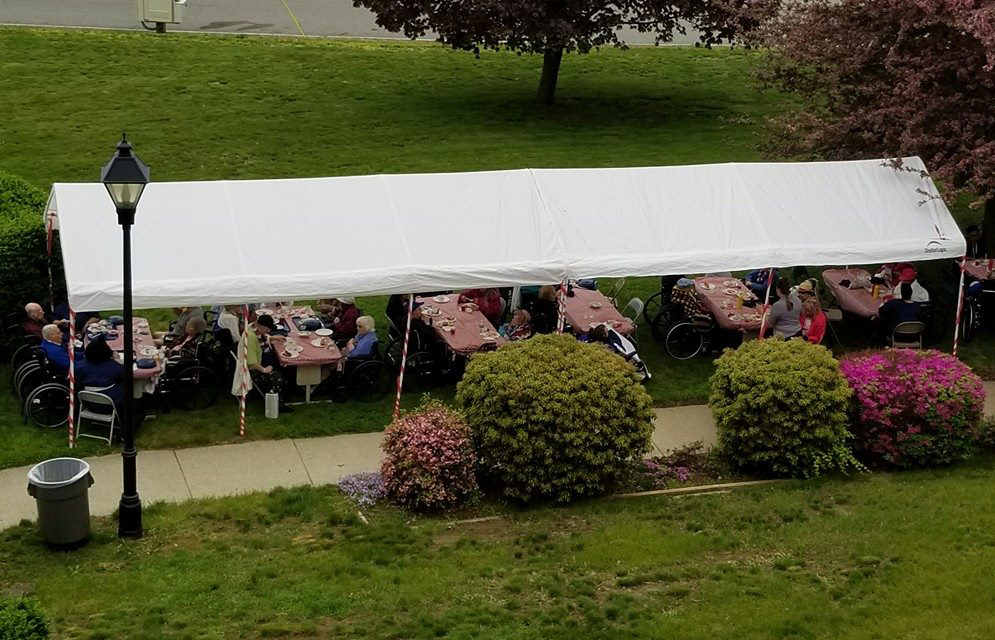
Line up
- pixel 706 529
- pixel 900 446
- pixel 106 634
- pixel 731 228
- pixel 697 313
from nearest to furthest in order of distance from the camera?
pixel 106 634
pixel 706 529
pixel 900 446
pixel 731 228
pixel 697 313

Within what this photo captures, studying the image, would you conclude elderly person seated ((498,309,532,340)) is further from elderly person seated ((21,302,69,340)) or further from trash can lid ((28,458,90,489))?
trash can lid ((28,458,90,489))

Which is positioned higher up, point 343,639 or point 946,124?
point 946,124

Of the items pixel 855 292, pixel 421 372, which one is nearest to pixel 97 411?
pixel 421 372

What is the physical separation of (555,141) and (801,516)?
1528 cm

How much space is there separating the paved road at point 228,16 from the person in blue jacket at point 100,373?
19.6 m

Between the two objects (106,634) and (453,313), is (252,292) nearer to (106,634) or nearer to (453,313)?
(453,313)

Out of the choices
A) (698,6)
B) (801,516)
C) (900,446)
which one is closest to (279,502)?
(801,516)

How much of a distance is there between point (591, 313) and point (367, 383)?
350 centimetres

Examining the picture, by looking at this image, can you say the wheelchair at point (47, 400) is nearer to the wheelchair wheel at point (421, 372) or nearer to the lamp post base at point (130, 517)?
the lamp post base at point (130, 517)

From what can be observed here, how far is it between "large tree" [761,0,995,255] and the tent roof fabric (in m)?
0.67

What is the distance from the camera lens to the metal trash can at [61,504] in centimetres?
1180

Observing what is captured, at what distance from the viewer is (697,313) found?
59.4ft

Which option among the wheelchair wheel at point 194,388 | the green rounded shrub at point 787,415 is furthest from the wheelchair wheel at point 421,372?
the green rounded shrub at point 787,415

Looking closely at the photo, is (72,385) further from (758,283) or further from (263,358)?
(758,283)
